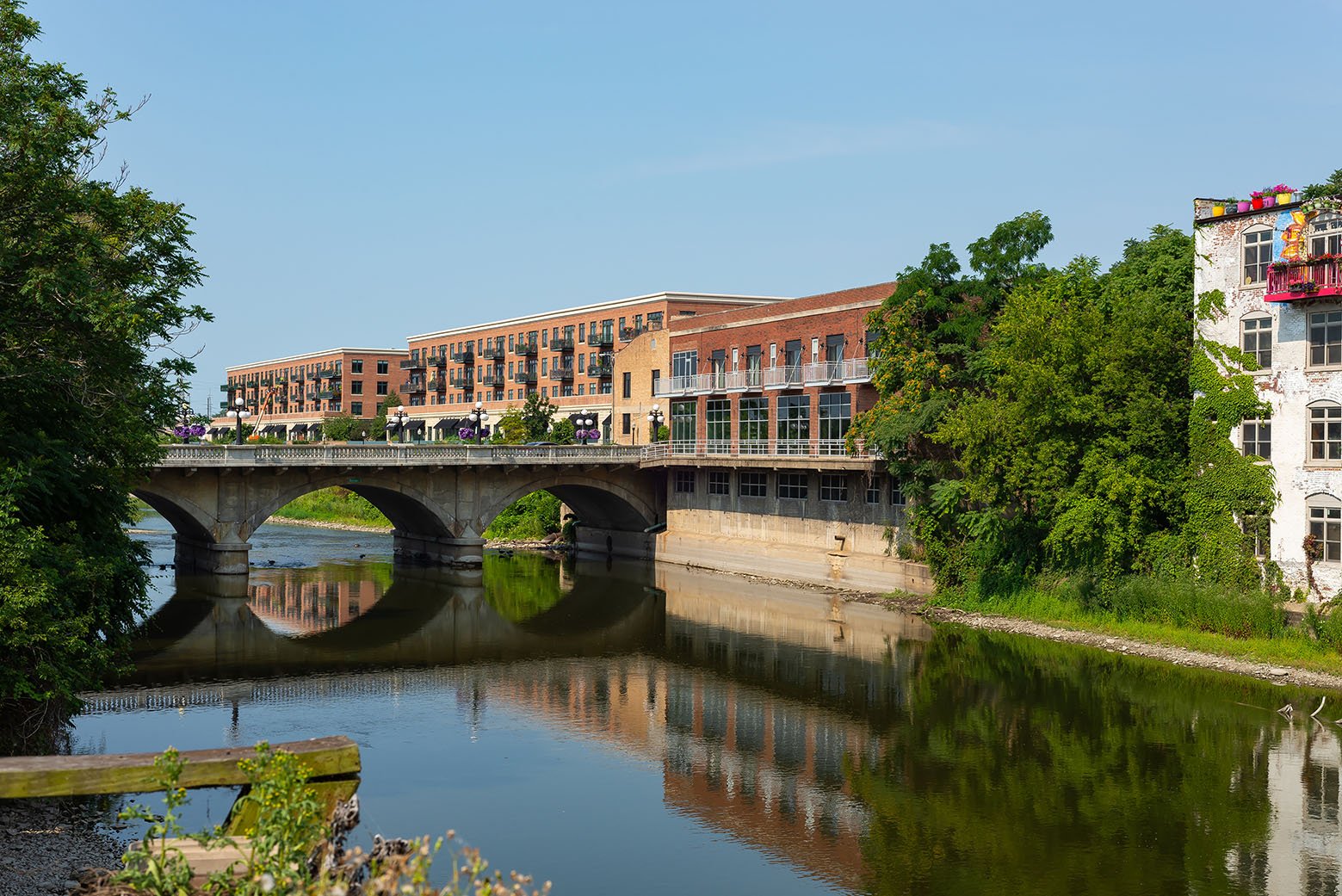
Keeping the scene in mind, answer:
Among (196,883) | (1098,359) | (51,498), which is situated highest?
(1098,359)

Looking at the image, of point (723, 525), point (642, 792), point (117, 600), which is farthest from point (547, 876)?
point (723, 525)

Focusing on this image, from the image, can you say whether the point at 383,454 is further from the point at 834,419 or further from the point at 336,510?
the point at 336,510

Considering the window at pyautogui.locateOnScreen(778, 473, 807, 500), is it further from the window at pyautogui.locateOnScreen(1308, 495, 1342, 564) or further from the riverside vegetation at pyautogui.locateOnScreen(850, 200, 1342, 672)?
the window at pyautogui.locateOnScreen(1308, 495, 1342, 564)

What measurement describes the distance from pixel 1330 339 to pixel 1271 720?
12.9 m

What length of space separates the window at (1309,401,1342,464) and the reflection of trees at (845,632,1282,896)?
7.91 m

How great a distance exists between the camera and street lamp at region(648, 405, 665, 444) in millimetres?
72000

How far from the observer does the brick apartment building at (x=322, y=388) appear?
13975 cm

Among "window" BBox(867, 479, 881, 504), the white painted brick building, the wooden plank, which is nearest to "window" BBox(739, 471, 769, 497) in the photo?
"window" BBox(867, 479, 881, 504)

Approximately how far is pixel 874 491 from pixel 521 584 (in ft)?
59.5

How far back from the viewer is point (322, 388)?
144m

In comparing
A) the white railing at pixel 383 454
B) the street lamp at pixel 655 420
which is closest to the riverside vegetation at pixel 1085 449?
the street lamp at pixel 655 420

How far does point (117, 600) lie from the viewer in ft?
87.7

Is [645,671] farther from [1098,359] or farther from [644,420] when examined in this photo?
[644,420]

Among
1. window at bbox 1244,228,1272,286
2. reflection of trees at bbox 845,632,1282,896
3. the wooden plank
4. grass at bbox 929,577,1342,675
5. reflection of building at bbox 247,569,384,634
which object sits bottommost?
reflection of trees at bbox 845,632,1282,896
